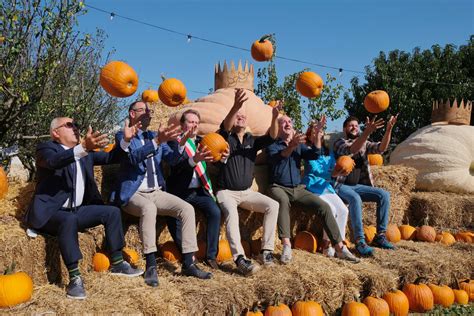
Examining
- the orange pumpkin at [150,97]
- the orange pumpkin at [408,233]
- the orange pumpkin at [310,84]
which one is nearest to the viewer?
the orange pumpkin at [310,84]

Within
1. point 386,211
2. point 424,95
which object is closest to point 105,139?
point 386,211

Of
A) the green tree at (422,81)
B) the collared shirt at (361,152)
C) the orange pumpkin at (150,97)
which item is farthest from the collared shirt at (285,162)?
the green tree at (422,81)

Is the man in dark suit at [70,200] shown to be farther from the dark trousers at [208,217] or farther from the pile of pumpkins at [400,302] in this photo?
the pile of pumpkins at [400,302]

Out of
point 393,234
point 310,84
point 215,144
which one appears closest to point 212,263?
point 215,144

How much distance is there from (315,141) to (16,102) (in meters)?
3.67

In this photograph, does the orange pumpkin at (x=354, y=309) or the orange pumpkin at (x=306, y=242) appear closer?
the orange pumpkin at (x=354, y=309)

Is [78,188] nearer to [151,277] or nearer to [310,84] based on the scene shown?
[151,277]

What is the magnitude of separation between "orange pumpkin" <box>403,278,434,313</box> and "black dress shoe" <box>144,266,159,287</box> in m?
2.81

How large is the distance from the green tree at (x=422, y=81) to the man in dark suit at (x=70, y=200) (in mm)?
17493

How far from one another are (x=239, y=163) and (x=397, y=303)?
2.17 metres

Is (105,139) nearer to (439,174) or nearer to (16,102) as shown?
(16,102)

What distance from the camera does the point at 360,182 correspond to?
6305mm

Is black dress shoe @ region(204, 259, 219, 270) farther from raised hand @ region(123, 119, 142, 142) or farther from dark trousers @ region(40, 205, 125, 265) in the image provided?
raised hand @ region(123, 119, 142, 142)

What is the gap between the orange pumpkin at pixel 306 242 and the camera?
556 centimetres
